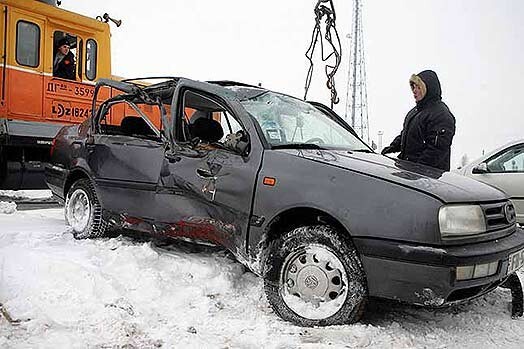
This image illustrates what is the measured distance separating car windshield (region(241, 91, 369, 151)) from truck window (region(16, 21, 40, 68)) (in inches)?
195

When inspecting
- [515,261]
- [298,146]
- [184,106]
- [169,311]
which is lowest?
[169,311]

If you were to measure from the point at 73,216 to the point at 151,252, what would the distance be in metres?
1.37

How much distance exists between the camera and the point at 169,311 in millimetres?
3258

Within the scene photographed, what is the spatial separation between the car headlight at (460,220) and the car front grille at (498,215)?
75 mm

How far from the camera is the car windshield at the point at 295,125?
3752 millimetres

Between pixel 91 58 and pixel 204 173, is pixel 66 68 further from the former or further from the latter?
pixel 204 173

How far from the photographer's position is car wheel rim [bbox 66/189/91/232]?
477 cm

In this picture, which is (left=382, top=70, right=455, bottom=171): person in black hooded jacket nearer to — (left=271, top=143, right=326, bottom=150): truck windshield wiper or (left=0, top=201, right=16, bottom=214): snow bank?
(left=271, top=143, right=326, bottom=150): truck windshield wiper

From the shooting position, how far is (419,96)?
4.85 metres

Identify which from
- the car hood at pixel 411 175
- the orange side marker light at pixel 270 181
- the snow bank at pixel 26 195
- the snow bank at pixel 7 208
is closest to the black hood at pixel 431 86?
the car hood at pixel 411 175

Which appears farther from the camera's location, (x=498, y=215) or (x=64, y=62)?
(x=64, y=62)

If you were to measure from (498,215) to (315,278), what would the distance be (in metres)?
1.29

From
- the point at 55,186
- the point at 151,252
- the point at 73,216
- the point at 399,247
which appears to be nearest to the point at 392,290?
the point at 399,247

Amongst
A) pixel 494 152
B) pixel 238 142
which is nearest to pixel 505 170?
pixel 494 152
